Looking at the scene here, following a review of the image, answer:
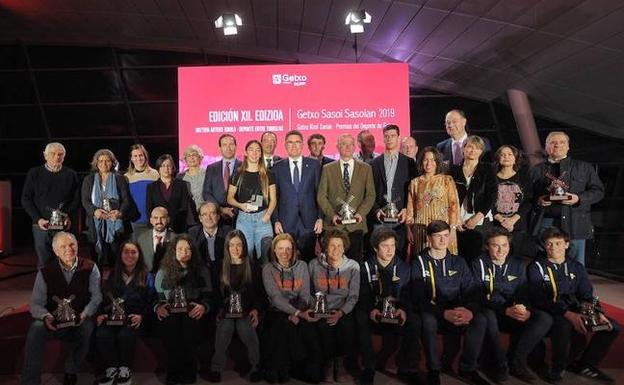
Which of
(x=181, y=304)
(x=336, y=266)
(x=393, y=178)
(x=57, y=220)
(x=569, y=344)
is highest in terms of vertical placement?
(x=393, y=178)

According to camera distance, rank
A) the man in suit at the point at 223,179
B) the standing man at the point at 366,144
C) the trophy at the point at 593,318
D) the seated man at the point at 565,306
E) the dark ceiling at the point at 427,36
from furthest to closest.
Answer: the dark ceiling at the point at 427,36
the standing man at the point at 366,144
the man in suit at the point at 223,179
the seated man at the point at 565,306
the trophy at the point at 593,318

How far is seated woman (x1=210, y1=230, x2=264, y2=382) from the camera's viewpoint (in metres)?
3.61

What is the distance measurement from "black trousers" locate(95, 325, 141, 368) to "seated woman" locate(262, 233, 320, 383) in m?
0.94

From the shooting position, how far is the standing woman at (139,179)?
15.1 feet

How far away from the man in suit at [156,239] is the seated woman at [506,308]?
8.00ft

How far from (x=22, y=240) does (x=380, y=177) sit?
8.83m

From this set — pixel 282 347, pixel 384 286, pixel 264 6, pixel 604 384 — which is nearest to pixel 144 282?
pixel 282 347

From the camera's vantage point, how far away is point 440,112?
42.0 feet

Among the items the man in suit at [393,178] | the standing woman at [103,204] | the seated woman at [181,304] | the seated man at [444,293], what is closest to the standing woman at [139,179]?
the standing woman at [103,204]

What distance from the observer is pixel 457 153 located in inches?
173

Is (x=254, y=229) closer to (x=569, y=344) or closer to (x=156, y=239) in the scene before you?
(x=156, y=239)

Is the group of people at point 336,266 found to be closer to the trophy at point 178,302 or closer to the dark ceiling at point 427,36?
the trophy at point 178,302

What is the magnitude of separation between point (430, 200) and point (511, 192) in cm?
64

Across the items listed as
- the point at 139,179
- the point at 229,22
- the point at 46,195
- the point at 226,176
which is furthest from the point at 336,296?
the point at 229,22
